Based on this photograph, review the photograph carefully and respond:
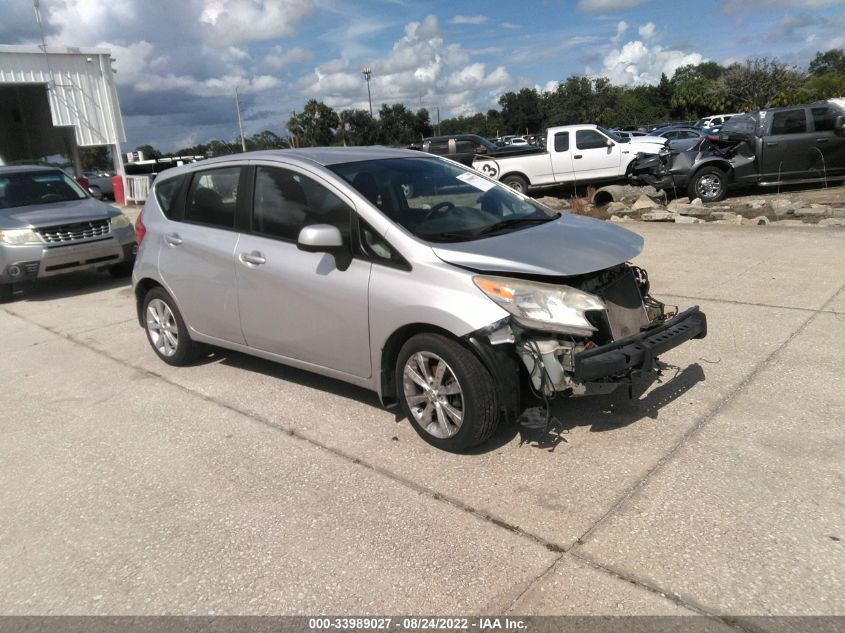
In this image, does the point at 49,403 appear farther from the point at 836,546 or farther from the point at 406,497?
the point at 836,546

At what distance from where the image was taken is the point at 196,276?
526 cm

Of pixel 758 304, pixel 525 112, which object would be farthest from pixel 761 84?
pixel 758 304

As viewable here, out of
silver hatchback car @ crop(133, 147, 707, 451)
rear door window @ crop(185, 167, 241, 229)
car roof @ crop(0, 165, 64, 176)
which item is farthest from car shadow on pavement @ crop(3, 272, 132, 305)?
silver hatchback car @ crop(133, 147, 707, 451)

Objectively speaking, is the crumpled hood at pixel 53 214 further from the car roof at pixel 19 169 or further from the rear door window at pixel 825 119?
the rear door window at pixel 825 119

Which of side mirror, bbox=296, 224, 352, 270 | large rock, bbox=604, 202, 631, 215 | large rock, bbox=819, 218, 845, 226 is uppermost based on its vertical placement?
side mirror, bbox=296, 224, 352, 270

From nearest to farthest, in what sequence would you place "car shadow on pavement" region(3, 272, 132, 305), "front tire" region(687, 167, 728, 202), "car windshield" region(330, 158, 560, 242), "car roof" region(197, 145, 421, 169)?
"car windshield" region(330, 158, 560, 242), "car roof" region(197, 145, 421, 169), "car shadow on pavement" region(3, 272, 132, 305), "front tire" region(687, 167, 728, 202)

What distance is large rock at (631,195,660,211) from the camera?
1316 cm

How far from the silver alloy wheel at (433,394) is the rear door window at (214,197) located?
1.97 m

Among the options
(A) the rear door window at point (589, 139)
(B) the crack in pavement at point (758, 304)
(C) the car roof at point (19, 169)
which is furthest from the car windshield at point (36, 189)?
(A) the rear door window at point (589, 139)

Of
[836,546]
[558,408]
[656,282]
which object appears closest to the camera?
[836,546]

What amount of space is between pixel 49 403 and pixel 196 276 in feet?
5.12

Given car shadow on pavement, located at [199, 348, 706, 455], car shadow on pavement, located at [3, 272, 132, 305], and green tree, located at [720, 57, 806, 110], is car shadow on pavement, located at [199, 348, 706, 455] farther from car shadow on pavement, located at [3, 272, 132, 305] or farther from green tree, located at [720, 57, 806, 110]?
green tree, located at [720, 57, 806, 110]

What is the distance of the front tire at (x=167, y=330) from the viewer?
5664mm

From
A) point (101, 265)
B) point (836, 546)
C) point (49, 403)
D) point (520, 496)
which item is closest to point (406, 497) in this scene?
point (520, 496)
